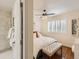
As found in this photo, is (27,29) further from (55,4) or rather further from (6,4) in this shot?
(55,4)

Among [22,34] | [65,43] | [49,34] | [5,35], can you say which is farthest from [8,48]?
[49,34]

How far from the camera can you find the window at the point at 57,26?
21.9 ft

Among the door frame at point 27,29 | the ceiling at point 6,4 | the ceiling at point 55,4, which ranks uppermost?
the ceiling at point 55,4

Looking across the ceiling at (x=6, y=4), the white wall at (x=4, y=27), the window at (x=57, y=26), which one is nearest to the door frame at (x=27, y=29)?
the ceiling at (x=6, y=4)

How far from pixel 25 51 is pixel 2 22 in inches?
124

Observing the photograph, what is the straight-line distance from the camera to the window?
21.9ft

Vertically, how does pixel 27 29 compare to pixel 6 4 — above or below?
below

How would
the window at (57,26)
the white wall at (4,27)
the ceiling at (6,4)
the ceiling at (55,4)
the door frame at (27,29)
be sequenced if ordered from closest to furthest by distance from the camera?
1. the door frame at (27,29)
2. the ceiling at (6,4)
3. the ceiling at (55,4)
4. the white wall at (4,27)
5. the window at (57,26)

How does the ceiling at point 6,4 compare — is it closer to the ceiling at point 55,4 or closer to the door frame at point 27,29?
the ceiling at point 55,4

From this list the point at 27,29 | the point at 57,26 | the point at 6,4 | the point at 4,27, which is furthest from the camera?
the point at 57,26

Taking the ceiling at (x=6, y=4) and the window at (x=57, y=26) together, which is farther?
the window at (x=57, y=26)

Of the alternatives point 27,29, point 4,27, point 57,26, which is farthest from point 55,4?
point 57,26

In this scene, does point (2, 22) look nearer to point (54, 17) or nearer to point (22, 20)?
point (22, 20)

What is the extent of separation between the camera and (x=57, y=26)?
7.34 metres
